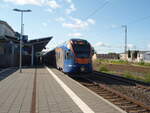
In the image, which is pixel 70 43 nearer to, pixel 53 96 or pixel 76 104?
pixel 53 96

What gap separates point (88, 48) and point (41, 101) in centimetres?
939

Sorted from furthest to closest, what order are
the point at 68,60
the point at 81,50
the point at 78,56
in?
1. the point at 68,60
2. the point at 81,50
3. the point at 78,56

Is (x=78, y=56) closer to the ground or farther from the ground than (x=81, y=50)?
closer to the ground

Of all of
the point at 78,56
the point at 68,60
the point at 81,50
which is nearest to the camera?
the point at 78,56

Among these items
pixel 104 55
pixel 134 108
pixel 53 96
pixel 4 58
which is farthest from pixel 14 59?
pixel 104 55

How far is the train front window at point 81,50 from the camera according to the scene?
1600cm

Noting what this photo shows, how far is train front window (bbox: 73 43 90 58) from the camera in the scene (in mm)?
15996

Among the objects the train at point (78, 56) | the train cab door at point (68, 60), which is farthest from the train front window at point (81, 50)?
the train cab door at point (68, 60)

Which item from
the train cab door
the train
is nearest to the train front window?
the train

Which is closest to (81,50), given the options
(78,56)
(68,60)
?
(78,56)

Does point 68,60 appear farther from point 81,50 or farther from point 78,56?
point 81,50

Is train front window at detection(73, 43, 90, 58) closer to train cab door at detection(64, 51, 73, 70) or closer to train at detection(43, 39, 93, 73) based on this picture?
train at detection(43, 39, 93, 73)

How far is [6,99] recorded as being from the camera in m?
7.99

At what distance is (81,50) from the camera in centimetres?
1620
